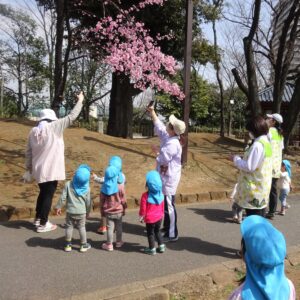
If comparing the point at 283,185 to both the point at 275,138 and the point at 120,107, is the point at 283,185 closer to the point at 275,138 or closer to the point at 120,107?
the point at 275,138

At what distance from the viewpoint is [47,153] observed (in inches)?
193

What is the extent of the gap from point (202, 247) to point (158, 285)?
140 cm

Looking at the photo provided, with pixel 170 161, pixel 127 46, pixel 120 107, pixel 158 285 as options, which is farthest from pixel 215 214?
pixel 120 107

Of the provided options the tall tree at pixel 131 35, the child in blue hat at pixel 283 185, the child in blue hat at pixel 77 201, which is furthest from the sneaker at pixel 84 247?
the tall tree at pixel 131 35

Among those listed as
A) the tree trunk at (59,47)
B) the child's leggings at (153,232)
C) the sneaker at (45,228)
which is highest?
the tree trunk at (59,47)

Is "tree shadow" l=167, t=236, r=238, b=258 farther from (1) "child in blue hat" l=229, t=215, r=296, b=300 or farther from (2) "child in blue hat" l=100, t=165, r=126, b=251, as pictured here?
(1) "child in blue hat" l=229, t=215, r=296, b=300

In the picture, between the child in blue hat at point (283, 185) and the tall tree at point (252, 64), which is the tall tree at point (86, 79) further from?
the child in blue hat at point (283, 185)

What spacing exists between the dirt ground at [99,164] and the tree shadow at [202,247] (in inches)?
82.6

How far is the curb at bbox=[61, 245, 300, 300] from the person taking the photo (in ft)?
10.6

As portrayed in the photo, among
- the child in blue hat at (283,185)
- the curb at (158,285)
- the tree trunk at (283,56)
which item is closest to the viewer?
the curb at (158,285)

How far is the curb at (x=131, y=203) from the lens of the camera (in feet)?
18.2

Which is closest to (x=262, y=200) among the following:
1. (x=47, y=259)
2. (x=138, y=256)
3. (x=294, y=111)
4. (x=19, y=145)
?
(x=138, y=256)

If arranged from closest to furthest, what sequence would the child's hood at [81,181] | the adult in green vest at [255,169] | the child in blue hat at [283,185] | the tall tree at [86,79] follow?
the adult in green vest at [255,169] < the child's hood at [81,181] < the child in blue hat at [283,185] < the tall tree at [86,79]

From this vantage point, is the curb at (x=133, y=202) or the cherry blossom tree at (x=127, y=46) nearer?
the curb at (x=133, y=202)
